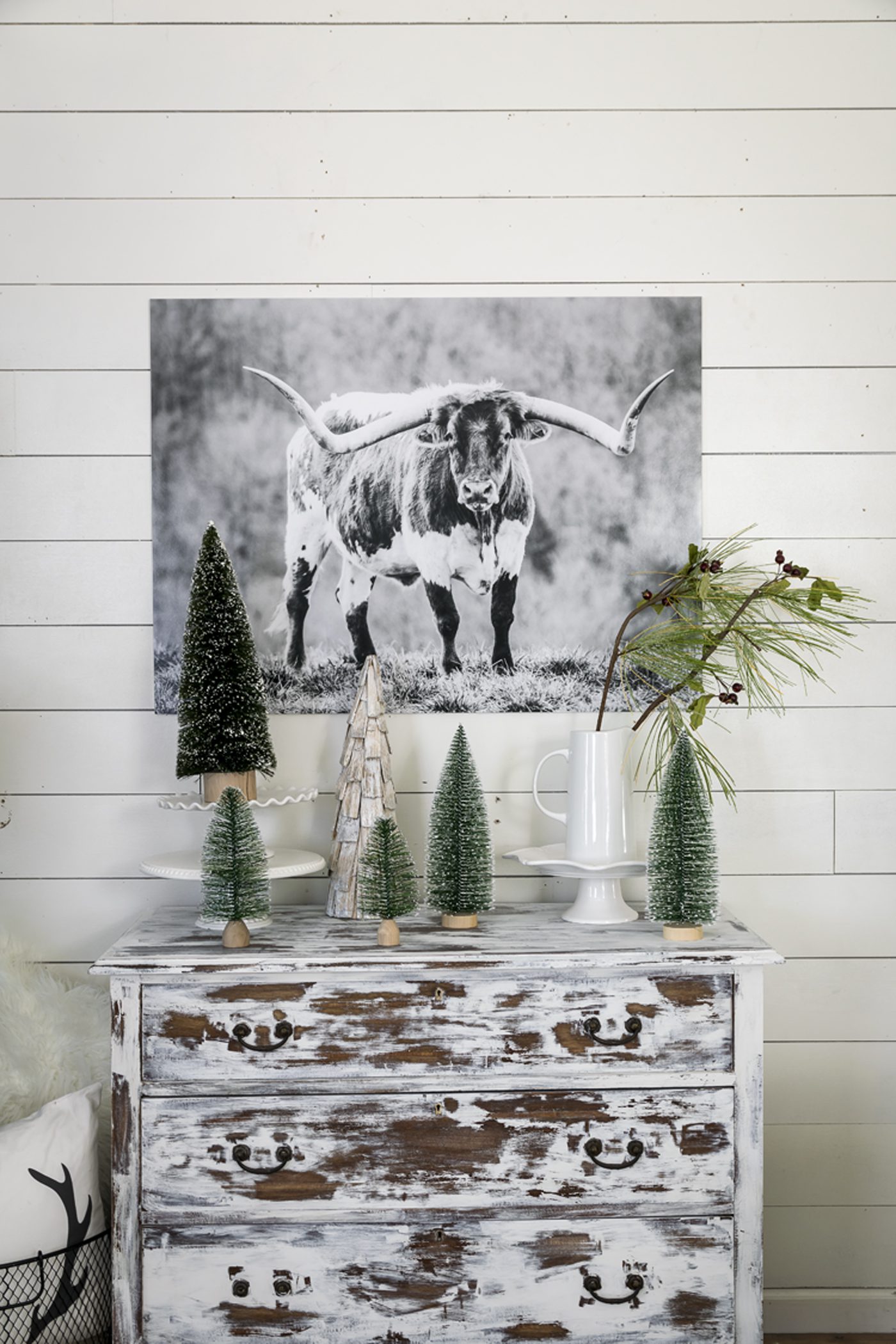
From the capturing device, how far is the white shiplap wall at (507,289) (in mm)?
1804

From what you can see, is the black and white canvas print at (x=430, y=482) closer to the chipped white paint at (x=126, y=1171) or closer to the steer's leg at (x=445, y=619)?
the steer's leg at (x=445, y=619)

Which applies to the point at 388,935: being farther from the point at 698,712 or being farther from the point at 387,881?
the point at 698,712

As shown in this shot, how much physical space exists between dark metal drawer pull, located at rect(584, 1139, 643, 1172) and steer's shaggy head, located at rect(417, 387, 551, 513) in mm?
1041

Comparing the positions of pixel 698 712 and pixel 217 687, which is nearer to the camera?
pixel 217 687

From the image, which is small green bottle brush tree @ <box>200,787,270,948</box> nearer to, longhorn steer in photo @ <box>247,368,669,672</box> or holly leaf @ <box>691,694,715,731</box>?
longhorn steer in photo @ <box>247,368,669,672</box>

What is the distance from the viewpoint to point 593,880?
1653 millimetres

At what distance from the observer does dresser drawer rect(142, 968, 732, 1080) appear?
147 cm

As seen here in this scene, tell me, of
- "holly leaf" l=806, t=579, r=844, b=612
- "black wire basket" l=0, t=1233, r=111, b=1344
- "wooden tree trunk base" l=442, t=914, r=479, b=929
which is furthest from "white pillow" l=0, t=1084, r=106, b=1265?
"holly leaf" l=806, t=579, r=844, b=612

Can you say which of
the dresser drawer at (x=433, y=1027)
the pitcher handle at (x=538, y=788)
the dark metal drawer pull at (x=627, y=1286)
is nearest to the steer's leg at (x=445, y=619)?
the pitcher handle at (x=538, y=788)

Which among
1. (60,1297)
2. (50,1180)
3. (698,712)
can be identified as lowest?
(60,1297)

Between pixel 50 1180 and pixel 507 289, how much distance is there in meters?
1.61

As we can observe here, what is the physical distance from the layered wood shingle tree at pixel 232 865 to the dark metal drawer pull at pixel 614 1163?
0.59 meters

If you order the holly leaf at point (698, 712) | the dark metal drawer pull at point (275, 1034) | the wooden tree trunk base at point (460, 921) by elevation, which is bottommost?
the dark metal drawer pull at point (275, 1034)

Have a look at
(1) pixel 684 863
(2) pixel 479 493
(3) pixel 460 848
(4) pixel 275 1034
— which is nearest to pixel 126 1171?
(4) pixel 275 1034
